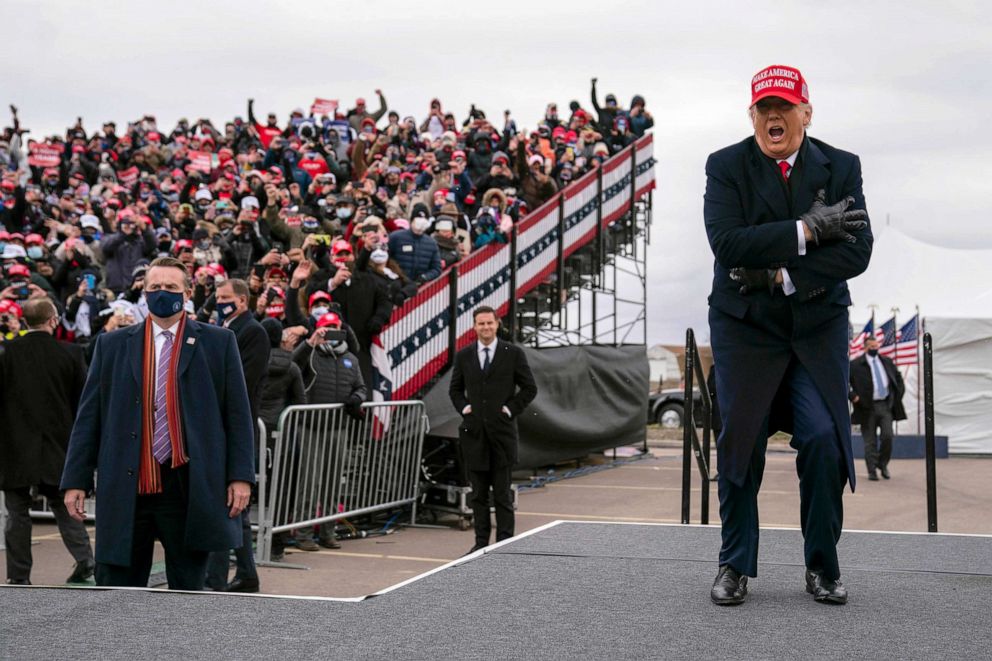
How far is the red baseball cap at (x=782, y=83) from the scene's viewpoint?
3932mm

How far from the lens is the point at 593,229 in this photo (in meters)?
18.9

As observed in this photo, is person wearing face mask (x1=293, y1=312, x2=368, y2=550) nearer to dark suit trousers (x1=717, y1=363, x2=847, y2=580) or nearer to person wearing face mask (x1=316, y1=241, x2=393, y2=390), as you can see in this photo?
person wearing face mask (x1=316, y1=241, x2=393, y2=390)

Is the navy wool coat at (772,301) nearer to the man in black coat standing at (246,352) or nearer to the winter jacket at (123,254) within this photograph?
the man in black coat standing at (246,352)

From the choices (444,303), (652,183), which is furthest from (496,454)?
(652,183)

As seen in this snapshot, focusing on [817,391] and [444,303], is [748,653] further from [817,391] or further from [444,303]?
[444,303]

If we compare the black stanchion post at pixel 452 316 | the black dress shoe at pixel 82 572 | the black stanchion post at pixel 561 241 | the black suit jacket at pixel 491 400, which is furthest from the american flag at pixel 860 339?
the black dress shoe at pixel 82 572

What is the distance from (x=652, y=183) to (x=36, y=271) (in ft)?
34.7

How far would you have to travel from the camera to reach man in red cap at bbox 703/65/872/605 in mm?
3947

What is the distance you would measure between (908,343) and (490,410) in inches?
570

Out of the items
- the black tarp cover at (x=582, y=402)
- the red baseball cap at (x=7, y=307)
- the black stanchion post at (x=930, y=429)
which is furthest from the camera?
the black tarp cover at (x=582, y=402)

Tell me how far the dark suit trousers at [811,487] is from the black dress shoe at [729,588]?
0.03m

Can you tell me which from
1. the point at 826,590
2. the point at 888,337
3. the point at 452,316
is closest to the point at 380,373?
the point at 452,316

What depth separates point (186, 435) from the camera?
479cm

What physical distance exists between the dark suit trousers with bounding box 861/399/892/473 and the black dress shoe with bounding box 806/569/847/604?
13.0 metres
